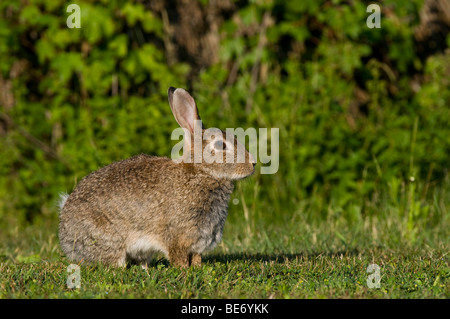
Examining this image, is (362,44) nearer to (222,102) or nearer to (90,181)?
(222,102)

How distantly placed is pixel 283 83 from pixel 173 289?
5.46m

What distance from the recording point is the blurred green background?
26.7 ft

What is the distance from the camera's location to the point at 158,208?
511 cm

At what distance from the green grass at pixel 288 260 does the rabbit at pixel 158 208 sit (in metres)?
0.18

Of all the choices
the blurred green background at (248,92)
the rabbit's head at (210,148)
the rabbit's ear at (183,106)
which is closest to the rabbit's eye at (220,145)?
the rabbit's head at (210,148)

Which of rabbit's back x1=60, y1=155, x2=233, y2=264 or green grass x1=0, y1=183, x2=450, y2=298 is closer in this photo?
green grass x1=0, y1=183, x2=450, y2=298

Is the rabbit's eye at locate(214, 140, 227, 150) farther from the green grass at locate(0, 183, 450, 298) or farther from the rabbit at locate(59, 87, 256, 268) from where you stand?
the green grass at locate(0, 183, 450, 298)

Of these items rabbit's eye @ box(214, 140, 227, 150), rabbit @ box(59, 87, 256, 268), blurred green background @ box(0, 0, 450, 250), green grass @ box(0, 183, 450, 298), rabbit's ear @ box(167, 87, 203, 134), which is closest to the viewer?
green grass @ box(0, 183, 450, 298)

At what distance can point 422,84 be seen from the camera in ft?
33.4

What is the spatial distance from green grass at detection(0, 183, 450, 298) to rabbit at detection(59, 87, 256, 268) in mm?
179

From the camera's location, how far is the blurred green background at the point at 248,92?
815 centimetres

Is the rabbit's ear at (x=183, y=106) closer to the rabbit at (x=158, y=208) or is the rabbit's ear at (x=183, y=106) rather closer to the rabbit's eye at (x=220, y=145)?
the rabbit at (x=158, y=208)

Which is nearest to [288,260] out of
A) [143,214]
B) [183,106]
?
[143,214]

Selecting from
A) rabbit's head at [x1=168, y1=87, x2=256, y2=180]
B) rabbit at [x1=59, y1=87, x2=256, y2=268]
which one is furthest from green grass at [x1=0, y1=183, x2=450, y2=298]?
rabbit's head at [x1=168, y1=87, x2=256, y2=180]
